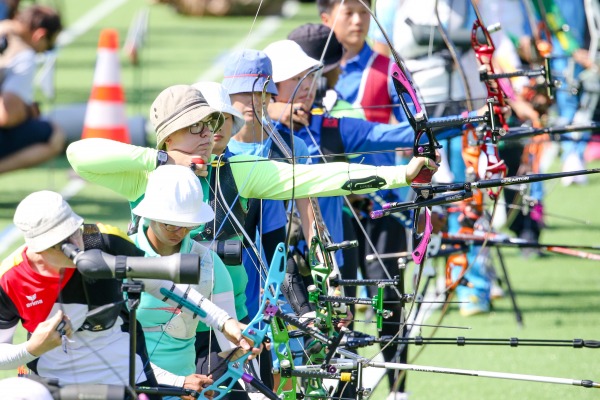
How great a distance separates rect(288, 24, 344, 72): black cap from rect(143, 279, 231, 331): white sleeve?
2.61m

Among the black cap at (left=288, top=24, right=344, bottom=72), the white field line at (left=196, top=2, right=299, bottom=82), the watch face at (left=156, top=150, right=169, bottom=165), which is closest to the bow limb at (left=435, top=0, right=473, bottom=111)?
the black cap at (left=288, top=24, right=344, bottom=72)

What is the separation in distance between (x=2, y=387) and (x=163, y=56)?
51.3 feet

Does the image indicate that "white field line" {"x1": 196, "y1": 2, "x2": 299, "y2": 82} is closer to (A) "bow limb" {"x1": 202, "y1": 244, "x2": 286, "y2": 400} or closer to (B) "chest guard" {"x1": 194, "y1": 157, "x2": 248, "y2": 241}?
(B) "chest guard" {"x1": 194, "y1": 157, "x2": 248, "y2": 241}

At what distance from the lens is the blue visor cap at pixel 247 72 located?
529 cm

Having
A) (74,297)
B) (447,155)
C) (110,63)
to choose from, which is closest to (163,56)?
(110,63)

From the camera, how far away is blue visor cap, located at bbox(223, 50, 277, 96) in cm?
529

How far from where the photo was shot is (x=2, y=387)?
3758 millimetres

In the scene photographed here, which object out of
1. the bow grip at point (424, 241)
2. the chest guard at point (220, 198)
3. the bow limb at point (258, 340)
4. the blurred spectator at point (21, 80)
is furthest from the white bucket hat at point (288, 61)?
the blurred spectator at point (21, 80)

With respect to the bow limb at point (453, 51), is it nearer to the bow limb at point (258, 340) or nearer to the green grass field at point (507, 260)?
the green grass field at point (507, 260)

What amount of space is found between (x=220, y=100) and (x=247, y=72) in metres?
0.44

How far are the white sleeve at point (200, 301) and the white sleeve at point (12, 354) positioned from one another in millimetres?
497

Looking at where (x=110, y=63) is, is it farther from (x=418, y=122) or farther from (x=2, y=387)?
(x=2, y=387)

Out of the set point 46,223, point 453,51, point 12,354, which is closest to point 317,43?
point 453,51

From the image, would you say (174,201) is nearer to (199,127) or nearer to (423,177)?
(199,127)
